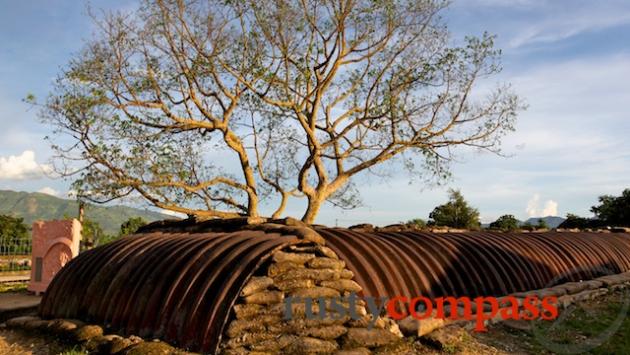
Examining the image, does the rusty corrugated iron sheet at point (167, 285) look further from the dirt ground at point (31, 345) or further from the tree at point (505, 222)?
the tree at point (505, 222)

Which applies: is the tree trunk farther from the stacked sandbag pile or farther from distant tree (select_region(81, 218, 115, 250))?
the stacked sandbag pile

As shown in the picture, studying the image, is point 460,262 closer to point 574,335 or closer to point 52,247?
point 574,335

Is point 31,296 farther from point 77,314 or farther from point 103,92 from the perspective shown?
point 103,92

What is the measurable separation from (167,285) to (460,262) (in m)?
5.40

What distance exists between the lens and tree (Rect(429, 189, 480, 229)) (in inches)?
1908

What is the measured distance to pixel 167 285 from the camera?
7691 mm

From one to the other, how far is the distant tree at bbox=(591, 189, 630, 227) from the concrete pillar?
118 ft

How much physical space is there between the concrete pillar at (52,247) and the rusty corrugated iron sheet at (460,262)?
10.0 metres

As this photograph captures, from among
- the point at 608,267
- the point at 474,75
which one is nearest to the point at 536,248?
the point at 608,267

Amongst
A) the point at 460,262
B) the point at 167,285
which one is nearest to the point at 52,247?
the point at 167,285

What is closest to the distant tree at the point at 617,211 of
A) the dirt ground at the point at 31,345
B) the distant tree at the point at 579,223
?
the distant tree at the point at 579,223

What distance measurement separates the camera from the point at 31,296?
47.7ft

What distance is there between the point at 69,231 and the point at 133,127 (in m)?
6.24

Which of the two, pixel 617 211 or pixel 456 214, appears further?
pixel 456 214
